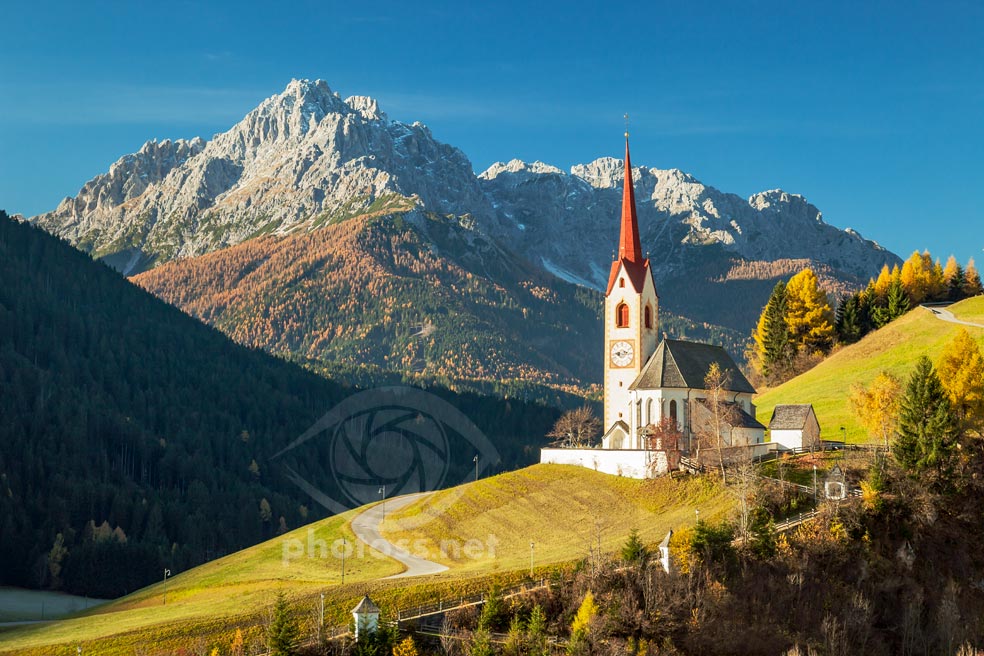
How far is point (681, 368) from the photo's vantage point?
103938 mm

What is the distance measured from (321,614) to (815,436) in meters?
52.4

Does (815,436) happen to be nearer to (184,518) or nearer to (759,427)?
(759,427)

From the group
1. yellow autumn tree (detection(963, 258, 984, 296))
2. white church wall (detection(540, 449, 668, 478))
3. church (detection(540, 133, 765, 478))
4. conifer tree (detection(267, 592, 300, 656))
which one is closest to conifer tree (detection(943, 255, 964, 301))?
yellow autumn tree (detection(963, 258, 984, 296))

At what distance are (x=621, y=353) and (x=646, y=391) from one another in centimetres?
781

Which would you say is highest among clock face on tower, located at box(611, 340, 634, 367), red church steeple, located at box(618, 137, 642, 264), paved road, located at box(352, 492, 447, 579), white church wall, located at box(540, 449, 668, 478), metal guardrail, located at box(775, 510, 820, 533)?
red church steeple, located at box(618, 137, 642, 264)

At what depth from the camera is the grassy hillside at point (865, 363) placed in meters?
121

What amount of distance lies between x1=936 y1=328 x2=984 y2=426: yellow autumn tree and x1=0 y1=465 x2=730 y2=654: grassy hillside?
957 inches

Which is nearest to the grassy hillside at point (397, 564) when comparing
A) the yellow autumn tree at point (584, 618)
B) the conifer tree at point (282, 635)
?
the conifer tree at point (282, 635)

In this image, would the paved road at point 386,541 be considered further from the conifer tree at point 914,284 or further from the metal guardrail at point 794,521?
the conifer tree at point 914,284

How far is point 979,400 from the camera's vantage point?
3743 inches

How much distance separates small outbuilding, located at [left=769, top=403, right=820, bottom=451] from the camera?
100062 mm

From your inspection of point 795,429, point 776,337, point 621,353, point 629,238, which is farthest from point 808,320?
point 795,429

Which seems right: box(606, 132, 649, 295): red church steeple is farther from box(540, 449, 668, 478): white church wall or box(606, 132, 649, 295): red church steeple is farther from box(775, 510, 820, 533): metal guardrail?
box(775, 510, 820, 533): metal guardrail

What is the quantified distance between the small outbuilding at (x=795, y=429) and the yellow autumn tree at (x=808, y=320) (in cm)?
5073
